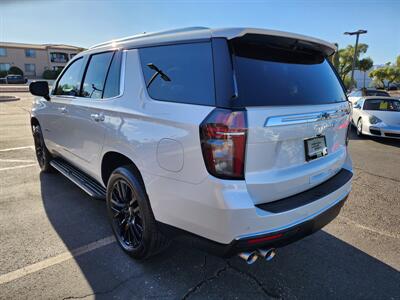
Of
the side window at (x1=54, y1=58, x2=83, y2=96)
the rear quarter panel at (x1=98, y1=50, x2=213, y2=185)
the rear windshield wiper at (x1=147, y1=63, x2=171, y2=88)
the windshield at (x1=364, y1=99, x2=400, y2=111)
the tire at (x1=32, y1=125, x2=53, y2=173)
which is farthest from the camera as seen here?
the windshield at (x1=364, y1=99, x2=400, y2=111)

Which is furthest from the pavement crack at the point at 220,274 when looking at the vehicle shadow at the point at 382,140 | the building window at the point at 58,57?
the building window at the point at 58,57

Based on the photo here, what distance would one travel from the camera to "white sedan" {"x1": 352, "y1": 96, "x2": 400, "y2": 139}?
8703 mm

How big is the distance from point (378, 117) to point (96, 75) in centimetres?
867

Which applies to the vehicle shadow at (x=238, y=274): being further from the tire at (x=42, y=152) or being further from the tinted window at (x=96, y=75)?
the tire at (x=42, y=152)

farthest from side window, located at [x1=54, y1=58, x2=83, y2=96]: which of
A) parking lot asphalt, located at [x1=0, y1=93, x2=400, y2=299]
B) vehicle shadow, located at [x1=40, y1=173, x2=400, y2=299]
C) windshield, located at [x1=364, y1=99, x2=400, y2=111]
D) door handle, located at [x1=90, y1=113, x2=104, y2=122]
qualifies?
windshield, located at [x1=364, y1=99, x2=400, y2=111]

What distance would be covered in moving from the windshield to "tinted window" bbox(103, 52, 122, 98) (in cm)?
921

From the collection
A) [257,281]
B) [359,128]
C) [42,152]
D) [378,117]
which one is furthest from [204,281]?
[359,128]

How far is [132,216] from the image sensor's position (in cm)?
279

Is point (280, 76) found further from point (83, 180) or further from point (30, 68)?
point (30, 68)

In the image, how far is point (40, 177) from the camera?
5.11m

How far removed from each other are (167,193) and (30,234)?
6.48 ft

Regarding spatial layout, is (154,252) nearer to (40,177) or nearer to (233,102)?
(233,102)

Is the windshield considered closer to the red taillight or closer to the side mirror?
the side mirror

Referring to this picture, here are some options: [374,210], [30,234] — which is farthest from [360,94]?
[30,234]
